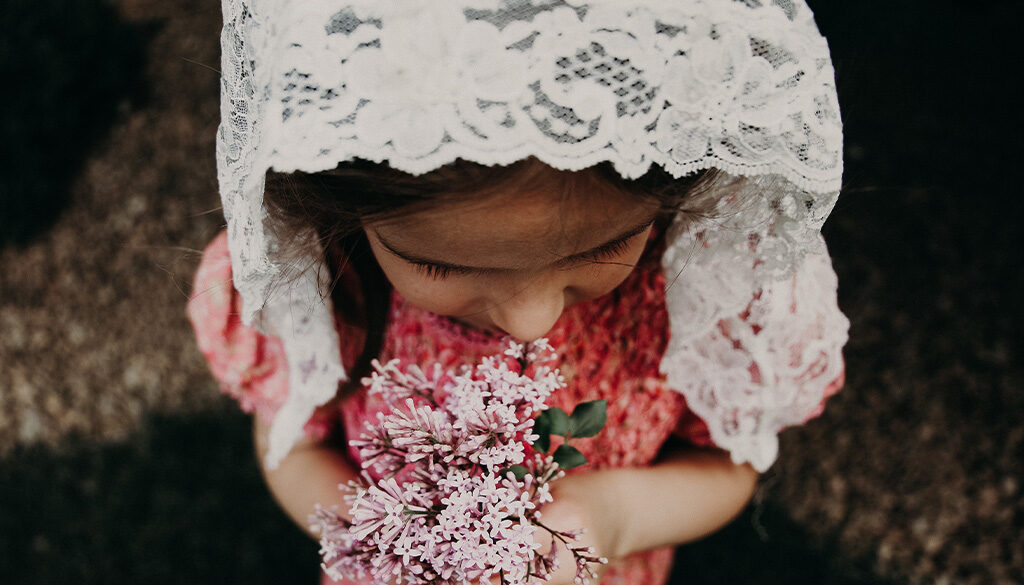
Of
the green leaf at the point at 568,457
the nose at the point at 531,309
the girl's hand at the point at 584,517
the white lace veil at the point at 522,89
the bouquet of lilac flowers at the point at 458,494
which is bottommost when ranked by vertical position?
the girl's hand at the point at 584,517

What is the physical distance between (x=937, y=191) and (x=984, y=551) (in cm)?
119

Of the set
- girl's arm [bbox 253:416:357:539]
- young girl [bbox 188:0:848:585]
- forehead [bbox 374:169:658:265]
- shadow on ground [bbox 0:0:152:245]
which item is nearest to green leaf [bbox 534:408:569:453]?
young girl [bbox 188:0:848:585]

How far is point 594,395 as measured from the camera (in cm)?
130

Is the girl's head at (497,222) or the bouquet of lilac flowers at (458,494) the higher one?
the girl's head at (497,222)

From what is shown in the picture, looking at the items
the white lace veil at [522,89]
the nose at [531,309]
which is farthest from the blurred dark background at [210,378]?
the white lace veil at [522,89]

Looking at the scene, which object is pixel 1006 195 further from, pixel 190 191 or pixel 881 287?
pixel 190 191

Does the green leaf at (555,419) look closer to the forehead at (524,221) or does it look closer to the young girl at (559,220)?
the young girl at (559,220)

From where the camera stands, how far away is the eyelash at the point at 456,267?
866mm

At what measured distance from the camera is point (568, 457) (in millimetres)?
895

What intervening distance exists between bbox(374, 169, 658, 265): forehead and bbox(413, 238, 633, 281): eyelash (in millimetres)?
25

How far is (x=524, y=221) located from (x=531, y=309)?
0.16 metres

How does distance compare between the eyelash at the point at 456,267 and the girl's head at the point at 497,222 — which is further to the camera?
the eyelash at the point at 456,267

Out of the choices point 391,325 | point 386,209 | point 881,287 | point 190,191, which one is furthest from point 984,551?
point 190,191

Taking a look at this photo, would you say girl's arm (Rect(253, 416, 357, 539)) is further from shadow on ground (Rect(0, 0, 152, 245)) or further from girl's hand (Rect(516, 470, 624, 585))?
shadow on ground (Rect(0, 0, 152, 245))
